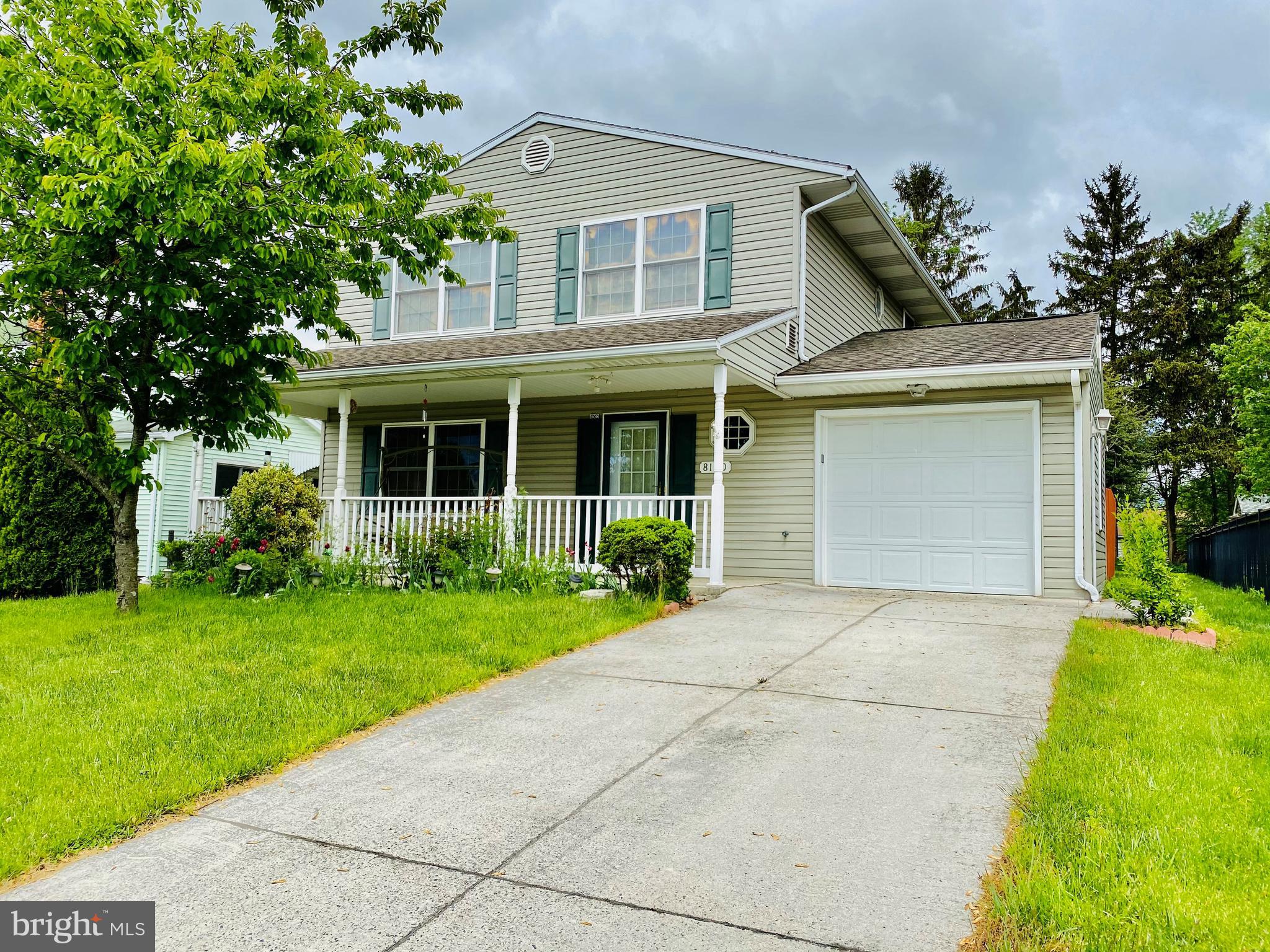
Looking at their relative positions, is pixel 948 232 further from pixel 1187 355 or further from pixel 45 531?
pixel 45 531

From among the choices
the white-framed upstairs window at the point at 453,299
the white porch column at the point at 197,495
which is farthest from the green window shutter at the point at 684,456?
the white porch column at the point at 197,495

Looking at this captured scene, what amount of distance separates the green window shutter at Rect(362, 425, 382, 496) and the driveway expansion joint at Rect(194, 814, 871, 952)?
397 inches

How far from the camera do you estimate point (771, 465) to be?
1113 centimetres

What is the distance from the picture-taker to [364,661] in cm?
596

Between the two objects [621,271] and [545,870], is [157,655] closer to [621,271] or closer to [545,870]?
[545,870]

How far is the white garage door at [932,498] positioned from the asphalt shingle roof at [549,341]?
1.95 m

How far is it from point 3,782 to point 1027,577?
9.31 m

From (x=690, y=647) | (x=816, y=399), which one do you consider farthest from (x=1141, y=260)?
(x=690, y=647)

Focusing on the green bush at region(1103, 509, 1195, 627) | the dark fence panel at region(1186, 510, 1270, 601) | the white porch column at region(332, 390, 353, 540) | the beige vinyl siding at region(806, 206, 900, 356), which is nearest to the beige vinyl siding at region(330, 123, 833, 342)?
the beige vinyl siding at region(806, 206, 900, 356)

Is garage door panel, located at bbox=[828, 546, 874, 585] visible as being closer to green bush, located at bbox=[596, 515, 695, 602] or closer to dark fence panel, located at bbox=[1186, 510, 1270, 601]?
green bush, located at bbox=[596, 515, 695, 602]

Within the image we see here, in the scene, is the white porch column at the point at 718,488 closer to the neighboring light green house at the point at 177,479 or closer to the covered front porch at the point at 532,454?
the covered front porch at the point at 532,454

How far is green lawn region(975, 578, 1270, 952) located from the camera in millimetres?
2527

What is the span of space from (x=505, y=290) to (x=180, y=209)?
6.07 m

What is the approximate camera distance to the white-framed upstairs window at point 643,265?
1152 centimetres
